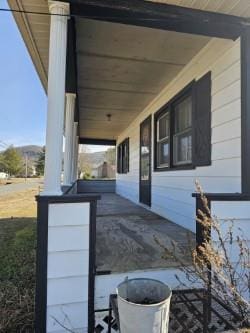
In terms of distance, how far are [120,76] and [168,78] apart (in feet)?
2.72

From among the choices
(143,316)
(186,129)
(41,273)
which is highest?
(186,129)

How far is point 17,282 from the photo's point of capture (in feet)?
10.3

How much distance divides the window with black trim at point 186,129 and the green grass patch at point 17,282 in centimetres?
258

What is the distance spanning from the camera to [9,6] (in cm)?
271

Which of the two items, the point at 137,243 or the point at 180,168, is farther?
the point at 180,168

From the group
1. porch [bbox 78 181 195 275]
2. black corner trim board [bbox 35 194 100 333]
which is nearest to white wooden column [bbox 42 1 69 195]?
black corner trim board [bbox 35 194 100 333]

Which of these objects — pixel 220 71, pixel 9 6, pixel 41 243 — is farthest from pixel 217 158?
pixel 9 6

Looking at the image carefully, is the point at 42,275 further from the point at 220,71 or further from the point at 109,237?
the point at 220,71

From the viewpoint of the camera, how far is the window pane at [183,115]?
4386 mm

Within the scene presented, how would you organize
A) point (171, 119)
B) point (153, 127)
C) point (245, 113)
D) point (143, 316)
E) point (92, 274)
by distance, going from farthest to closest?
1. point (153, 127)
2. point (171, 119)
3. point (245, 113)
4. point (92, 274)
5. point (143, 316)

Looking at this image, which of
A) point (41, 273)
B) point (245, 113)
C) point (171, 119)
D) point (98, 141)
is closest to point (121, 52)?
point (171, 119)

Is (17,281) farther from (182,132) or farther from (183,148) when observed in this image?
(182,132)

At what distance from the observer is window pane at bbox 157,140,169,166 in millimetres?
5438

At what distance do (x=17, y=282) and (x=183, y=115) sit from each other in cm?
338
